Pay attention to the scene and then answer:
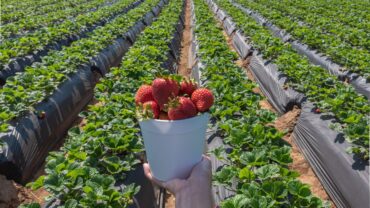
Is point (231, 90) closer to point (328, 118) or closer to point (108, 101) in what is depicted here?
point (328, 118)

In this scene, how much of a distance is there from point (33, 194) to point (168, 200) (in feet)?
5.96

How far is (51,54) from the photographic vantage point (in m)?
8.88

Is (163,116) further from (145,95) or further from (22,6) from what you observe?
(22,6)

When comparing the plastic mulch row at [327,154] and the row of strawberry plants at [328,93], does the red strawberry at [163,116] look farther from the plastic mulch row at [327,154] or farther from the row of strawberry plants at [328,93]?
the row of strawberry plants at [328,93]

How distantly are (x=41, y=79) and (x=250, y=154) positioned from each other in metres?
4.30

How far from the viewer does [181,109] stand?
2508 millimetres

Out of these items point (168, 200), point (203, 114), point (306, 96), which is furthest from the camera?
point (306, 96)

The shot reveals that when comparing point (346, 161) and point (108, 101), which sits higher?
point (108, 101)

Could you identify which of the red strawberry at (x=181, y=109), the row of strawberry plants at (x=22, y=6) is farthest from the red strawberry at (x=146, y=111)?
the row of strawberry plants at (x=22, y=6)

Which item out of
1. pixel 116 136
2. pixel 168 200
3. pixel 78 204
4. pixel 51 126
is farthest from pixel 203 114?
pixel 51 126

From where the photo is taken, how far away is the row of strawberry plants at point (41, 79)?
563 cm

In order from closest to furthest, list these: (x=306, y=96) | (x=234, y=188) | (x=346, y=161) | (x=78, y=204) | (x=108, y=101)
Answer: (x=78, y=204)
(x=234, y=188)
(x=346, y=161)
(x=108, y=101)
(x=306, y=96)

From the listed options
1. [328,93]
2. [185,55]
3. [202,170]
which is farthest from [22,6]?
[202,170]

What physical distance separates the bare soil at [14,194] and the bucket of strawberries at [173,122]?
282 cm
